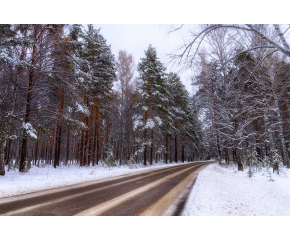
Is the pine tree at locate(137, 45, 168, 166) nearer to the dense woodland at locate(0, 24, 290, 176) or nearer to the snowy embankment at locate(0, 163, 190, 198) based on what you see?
the dense woodland at locate(0, 24, 290, 176)

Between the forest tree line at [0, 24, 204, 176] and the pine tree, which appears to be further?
the pine tree

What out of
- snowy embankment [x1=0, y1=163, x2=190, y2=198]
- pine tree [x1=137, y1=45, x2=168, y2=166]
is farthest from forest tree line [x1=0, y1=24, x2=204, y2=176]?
snowy embankment [x1=0, y1=163, x2=190, y2=198]

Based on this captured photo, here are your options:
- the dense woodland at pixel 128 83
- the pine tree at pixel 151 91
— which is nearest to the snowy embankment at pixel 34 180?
the dense woodland at pixel 128 83

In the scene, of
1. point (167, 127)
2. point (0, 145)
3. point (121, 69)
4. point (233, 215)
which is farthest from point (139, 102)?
point (233, 215)

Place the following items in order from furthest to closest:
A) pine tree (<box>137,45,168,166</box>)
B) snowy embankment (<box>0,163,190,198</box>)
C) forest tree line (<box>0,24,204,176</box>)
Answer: pine tree (<box>137,45,168,166</box>), forest tree line (<box>0,24,204,176</box>), snowy embankment (<box>0,163,190,198</box>)

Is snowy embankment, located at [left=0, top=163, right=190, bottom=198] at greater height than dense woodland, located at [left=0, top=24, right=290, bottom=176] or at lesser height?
lesser

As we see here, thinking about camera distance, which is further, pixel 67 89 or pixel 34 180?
pixel 67 89

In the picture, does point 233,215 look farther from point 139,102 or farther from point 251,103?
point 139,102

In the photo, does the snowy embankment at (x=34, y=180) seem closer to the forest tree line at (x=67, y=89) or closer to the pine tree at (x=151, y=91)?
the forest tree line at (x=67, y=89)

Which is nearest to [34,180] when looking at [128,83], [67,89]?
[67,89]

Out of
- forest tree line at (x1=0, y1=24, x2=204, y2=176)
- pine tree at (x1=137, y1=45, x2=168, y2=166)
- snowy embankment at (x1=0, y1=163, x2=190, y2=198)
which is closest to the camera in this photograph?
snowy embankment at (x1=0, y1=163, x2=190, y2=198)

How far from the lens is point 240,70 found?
17.9ft

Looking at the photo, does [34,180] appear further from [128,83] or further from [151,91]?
[151,91]
